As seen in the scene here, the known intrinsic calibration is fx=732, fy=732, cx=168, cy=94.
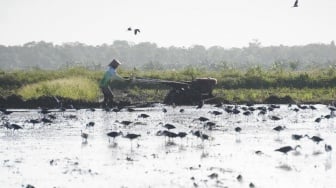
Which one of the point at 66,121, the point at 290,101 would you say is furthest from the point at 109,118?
the point at 290,101

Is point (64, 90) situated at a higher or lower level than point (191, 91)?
lower

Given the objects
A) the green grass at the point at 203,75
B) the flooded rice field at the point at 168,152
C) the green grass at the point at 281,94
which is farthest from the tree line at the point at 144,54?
the flooded rice field at the point at 168,152

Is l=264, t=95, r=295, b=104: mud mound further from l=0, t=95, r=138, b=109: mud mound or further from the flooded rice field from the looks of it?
l=0, t=95, r=138, b=109: mud mound

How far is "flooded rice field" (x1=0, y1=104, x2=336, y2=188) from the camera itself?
624 inches

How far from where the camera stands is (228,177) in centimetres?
1591

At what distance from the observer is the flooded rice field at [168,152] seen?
15.8 meters

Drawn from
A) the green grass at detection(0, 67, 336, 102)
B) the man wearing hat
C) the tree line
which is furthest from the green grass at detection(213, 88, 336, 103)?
the tree line

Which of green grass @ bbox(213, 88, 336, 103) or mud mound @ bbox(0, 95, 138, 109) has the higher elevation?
green grass @ bbox(213, 88, 336, 103)

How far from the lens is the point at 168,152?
1988 centimetres

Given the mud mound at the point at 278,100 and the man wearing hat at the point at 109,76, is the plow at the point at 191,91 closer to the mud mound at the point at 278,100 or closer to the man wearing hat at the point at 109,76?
the man wearing hat at the point at 109,76

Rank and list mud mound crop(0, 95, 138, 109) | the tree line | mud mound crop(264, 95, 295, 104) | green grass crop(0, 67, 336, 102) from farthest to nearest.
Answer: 1. the tree line
2. green grass crop(0, 67, 336, 102)
3. mud mound crop(264, 95, 295, 104)
4. mud mound crop(0, 95, 138, 109)

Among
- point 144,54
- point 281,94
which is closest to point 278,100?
point 281,94

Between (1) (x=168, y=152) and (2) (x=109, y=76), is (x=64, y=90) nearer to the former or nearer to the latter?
(2) (x=109, y=76)

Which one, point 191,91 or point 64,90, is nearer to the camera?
point 191,91
